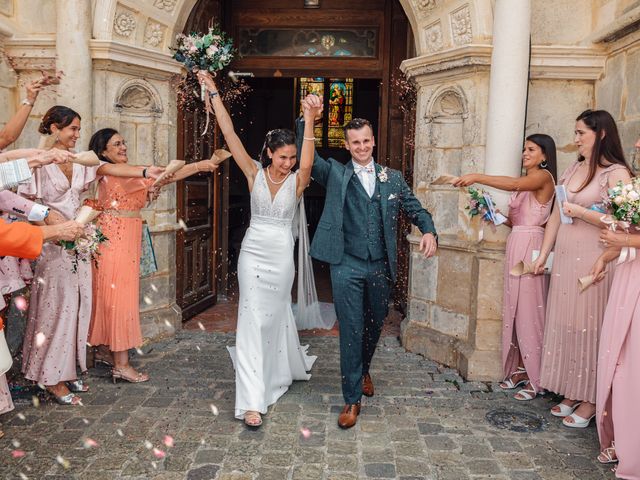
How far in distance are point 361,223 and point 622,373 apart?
6.30ft

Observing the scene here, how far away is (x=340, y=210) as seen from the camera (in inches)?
157

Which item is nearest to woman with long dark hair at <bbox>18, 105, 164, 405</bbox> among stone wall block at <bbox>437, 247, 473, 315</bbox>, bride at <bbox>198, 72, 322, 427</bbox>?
bride at <bbox>198, 72, 322, 427</bbox>

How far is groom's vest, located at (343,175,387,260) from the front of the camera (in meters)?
4.03

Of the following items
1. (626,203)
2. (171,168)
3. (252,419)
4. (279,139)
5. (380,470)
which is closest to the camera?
(626,203)

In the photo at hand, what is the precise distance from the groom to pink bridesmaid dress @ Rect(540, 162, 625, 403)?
106 cm

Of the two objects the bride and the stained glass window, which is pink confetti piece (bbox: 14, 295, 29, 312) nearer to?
the bride

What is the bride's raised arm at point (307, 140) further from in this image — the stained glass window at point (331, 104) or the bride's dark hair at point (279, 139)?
the stained glass window at point (331, 104)


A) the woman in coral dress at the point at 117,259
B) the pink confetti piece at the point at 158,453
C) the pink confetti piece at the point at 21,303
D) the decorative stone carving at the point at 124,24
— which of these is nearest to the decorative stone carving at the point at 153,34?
the decorative stone carving at the point at 124,24

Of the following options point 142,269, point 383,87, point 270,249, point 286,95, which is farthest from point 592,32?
point 286,95

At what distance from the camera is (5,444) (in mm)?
3646

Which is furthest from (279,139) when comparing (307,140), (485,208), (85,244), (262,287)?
(485,208)

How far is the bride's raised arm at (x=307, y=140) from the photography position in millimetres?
3604

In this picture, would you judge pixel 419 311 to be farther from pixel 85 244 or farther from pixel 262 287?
pixel 85 244

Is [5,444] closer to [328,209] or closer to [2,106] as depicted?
[328,209]
